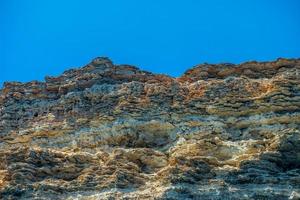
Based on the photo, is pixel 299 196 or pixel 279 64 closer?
pixel 299 196

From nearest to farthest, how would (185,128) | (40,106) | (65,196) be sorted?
(65,196) < (185,128) < (40,106)

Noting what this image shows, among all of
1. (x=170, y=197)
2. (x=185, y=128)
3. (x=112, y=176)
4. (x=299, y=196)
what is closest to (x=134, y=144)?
(x=185, y=128)

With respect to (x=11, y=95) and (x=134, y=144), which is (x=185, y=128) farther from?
(x=11, y=95)

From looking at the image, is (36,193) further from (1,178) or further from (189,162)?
(189,162)

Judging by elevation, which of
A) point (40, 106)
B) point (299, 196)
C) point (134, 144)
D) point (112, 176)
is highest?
point (40, 106)

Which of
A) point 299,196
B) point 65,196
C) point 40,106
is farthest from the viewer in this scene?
point 40,106

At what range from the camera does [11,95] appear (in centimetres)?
5028

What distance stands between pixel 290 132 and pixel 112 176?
10054 mm

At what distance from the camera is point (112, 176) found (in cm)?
3734

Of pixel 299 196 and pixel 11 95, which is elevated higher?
pixel 11 95

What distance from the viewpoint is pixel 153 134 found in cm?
4453

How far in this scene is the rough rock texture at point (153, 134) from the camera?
120ft

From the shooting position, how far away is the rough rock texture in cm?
3647

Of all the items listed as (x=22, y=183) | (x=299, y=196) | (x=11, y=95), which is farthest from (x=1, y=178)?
(x=299, y=196)
